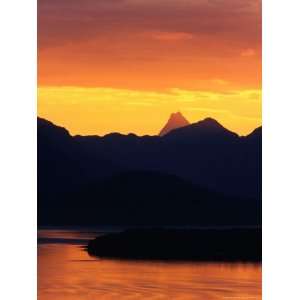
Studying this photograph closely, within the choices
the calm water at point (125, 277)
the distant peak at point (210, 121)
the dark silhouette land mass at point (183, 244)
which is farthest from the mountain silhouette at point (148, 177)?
the calm water at point (125, 277)

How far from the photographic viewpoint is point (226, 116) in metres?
8.30

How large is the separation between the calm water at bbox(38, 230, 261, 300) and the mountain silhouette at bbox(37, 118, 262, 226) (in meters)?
0.22

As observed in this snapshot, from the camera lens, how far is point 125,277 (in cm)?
805

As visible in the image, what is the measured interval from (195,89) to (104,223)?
3.80ft

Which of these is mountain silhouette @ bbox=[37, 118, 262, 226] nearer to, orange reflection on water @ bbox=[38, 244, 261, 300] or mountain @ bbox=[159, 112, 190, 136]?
mountain @ bbox=[159, 112, 190, 136]

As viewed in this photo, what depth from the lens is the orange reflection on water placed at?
7.93 m

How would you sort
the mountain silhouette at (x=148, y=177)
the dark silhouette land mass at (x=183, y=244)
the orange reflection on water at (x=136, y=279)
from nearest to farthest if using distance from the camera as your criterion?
the orange reflection on water at (x=136, y=279)
the dark silhouette land mass at (x=183, y=244)
the mountain silhouette at (x=148, y=177)

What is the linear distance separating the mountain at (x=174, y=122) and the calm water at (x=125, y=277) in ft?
2.92

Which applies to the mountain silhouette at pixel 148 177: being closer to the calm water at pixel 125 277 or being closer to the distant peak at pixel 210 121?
the distant peak at pixel 210 121

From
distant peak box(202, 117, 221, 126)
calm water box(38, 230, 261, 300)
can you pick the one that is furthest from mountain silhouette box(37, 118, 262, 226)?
calm water box(38, 230, 261, 300)

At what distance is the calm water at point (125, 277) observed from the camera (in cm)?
793

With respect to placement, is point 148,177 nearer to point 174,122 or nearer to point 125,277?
point 174,122
